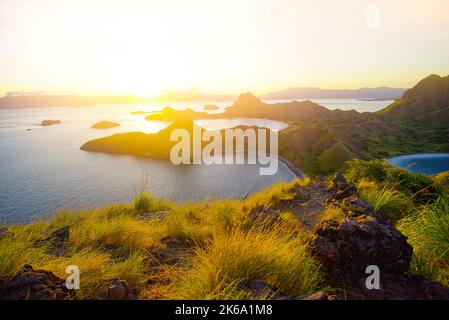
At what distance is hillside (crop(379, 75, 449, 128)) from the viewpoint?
497 feet

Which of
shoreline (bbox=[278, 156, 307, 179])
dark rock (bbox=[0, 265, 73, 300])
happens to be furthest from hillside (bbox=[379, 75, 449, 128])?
dark rock (bbox=[0, 265, 73, 300])

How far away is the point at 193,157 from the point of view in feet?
304

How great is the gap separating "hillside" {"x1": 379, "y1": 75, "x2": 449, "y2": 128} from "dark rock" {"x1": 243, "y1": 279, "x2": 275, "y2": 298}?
186 meters

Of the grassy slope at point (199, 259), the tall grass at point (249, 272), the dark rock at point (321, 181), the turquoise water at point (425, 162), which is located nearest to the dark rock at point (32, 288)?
the grassy slope at point (199, 259)

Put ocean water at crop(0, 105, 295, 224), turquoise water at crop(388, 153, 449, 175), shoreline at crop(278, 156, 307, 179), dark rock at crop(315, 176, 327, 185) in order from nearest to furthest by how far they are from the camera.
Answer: dark rock at crop(315, 176, 327, 185)
ocean water at crop(0, 105, 295, 224)
shoreline at crop(278, 156, 307, 179)
turquoise water at crop(388, 153, 449, 175)

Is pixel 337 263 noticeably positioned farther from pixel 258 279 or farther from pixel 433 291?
pixel 258 279

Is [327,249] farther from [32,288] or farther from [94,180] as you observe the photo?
[94,180]

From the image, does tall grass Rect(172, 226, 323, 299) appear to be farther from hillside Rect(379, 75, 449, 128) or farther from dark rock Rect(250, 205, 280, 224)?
hillside Rect(379, 75, 449, 128)

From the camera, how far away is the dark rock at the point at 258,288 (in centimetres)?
319

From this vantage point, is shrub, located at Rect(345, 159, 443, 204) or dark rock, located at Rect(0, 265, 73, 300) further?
shrub, located at Rect(345, 159, 443, 204)

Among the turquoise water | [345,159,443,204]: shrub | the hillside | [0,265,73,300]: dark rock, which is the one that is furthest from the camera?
the hillside

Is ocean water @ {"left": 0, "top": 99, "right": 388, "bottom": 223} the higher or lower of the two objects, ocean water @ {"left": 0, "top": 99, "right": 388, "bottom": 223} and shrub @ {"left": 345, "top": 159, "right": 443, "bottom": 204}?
the lower
